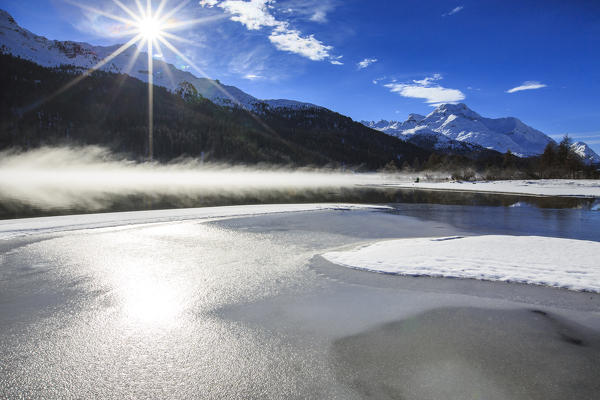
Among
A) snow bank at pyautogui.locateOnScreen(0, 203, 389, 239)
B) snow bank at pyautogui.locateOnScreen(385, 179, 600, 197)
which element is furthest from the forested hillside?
snow bank at pyautogui.locateOnScreen(0, 203, 389, 239)

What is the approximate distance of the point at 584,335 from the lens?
5359 millimetres

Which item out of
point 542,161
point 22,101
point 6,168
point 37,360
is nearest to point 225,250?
point 37,360

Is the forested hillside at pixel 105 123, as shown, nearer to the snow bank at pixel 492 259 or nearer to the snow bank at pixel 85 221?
the snow bank at pixel 85 221

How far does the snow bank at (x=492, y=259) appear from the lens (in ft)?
27.1

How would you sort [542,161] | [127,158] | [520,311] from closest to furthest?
[520,311], [542,161], [127,158]

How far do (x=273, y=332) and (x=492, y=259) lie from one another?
780 cm

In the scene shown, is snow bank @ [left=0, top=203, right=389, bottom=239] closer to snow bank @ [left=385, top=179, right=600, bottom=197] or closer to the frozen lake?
the frozen lake

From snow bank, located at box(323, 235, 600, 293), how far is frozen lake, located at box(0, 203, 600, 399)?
0.58 m

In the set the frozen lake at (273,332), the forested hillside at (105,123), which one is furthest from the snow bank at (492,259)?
the forested hillside at (105,123)

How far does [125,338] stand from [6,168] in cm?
16451

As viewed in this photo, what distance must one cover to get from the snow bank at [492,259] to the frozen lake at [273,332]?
1.89 feet

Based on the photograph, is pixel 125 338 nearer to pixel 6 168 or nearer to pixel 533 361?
pixel 533 361

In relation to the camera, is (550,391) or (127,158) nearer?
(550,391)

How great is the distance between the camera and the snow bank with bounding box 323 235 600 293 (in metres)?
8.27
